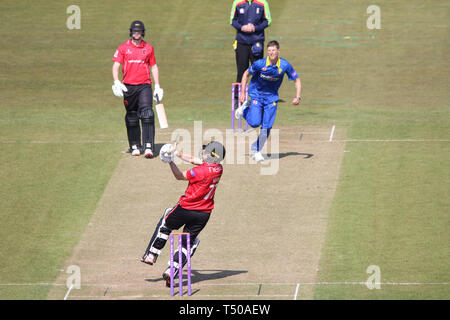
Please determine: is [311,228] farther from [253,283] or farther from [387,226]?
[253,283]

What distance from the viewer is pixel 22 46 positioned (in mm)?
27141

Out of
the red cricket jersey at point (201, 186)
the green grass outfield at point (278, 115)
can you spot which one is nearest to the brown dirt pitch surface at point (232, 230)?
the green grass outfield at point (278, 115)

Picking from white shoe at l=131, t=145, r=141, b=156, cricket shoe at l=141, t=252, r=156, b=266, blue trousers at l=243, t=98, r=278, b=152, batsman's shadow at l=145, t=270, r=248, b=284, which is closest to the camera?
cricket shoe at l=141, t=252, r=156, b=266

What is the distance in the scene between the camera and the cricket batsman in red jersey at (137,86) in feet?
59.3

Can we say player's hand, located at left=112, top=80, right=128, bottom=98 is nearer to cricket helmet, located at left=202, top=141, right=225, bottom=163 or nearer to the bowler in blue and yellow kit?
the bowler in blue and yellow kit

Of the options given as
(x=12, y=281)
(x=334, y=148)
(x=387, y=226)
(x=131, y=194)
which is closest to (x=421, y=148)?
(x=334, y=148)

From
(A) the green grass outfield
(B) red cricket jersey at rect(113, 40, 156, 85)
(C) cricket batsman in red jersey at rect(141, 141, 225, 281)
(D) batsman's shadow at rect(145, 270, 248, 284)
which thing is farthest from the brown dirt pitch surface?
(B) red cricket jersey at rect(113, 40, 156, 85)

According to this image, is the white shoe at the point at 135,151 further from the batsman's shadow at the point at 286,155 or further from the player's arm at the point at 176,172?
the player's arm at the point at 176,172

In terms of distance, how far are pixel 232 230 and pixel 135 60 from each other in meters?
4.74

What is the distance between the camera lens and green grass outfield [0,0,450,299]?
14.3 metres

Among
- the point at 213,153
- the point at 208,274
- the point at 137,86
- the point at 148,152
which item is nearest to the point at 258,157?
the point at 148,152

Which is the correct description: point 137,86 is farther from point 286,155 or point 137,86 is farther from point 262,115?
point 286,155

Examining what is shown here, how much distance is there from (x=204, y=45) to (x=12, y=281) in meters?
14.9

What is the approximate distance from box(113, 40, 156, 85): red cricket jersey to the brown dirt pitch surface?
62.6 inches
